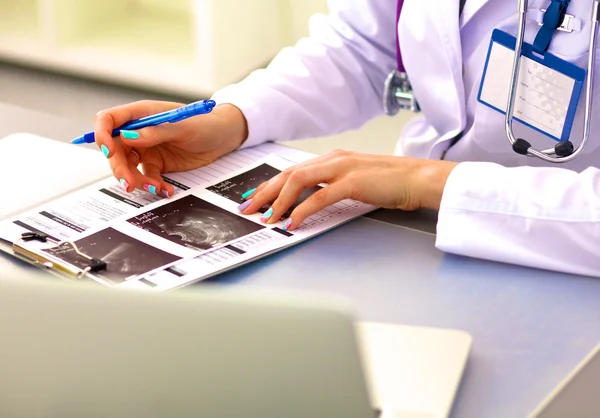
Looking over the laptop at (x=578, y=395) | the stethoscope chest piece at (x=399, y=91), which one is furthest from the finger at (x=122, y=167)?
the laptop at (x=578, y=395)

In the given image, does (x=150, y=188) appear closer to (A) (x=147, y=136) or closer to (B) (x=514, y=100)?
(A) (x=147, y=136)

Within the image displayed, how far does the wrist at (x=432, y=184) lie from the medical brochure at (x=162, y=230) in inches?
3.2

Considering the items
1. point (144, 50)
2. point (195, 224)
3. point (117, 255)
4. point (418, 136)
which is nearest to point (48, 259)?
point (117, 255)

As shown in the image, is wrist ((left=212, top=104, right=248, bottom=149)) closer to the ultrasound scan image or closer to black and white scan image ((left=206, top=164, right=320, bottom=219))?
black and white scan image ((left=206, top=164, right=320, bottom=219))

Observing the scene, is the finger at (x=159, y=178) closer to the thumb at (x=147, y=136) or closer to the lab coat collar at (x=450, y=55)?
the thumb at (x=147, y=136)

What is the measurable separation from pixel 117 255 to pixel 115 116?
0.29 meters

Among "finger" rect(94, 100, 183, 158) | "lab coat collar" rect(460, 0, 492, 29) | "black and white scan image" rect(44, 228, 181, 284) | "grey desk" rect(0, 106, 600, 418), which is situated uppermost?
"lab coat collar" rect(460, 0, 492, 29)

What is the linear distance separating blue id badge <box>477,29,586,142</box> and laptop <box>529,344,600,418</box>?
486 millimetres

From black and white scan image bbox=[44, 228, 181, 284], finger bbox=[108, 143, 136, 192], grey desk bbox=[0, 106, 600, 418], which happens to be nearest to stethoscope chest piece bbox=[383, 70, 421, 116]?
grey desk bbox=[0, 106, 600, 418]

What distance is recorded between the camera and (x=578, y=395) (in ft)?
2.93

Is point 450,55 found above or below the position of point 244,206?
above

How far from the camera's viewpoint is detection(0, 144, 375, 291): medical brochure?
1.06m

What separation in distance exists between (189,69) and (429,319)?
249 cm

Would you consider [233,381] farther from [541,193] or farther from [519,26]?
[519,26]
